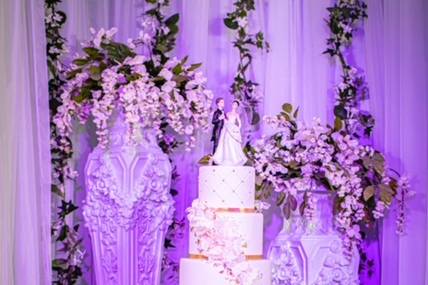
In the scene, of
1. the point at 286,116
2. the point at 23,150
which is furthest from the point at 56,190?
the point at 286,116

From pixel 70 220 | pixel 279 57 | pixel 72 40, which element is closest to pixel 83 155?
pixel 70 220

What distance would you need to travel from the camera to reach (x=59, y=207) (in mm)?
3744

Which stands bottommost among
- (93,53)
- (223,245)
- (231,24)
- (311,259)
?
(311,259)

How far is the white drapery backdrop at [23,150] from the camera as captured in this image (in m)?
3.22

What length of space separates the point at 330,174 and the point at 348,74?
28.7 inches

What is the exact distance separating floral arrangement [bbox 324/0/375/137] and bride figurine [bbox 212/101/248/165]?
0.76 meters

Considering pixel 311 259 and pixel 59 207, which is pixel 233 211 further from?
pixel 59 207

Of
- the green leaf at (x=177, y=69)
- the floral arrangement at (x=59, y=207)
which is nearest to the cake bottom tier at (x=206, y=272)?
the floral arrangement at (x=59, y=207)

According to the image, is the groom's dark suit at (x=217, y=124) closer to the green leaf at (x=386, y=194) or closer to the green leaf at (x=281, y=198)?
the green leaf at (x=281, y=198)

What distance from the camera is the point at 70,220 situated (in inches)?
149

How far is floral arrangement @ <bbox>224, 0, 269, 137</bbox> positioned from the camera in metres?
3.96

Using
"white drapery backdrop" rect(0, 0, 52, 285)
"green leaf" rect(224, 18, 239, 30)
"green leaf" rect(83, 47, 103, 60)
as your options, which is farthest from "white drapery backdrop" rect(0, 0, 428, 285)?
"green leaf" rect(83, 47, 103, 60)

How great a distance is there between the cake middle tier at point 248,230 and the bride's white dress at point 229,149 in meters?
0.26

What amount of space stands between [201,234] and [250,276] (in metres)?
0.27
